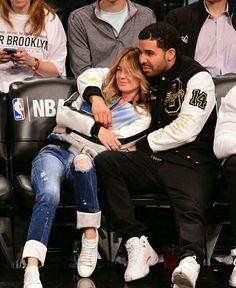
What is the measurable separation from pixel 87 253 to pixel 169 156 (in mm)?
639

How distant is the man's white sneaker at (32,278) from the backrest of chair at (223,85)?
4.72 ft

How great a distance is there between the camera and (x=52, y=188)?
3.66 metres

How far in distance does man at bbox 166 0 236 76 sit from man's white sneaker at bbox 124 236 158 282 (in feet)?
4.68

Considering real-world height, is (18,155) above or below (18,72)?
below

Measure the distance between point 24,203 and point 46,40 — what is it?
1219 millimetres

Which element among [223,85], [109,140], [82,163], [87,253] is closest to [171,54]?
[223,85]

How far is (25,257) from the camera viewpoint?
11.5 ft

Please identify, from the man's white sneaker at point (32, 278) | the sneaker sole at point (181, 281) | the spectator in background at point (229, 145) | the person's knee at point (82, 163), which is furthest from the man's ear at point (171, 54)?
the man's white sneaker at point (32, 278)

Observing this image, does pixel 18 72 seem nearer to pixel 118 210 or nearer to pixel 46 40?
pixel 46 40

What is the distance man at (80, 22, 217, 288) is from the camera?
12.0 feet

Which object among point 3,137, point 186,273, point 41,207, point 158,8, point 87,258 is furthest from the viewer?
point 158,8

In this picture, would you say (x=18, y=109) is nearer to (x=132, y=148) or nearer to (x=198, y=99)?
(x=132, y=148)

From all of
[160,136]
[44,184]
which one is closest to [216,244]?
[160,136]

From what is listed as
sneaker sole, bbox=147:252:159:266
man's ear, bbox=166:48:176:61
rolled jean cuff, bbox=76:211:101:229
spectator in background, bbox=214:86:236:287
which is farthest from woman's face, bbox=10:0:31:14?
sneaker sole, bbox=147:252:159:266
